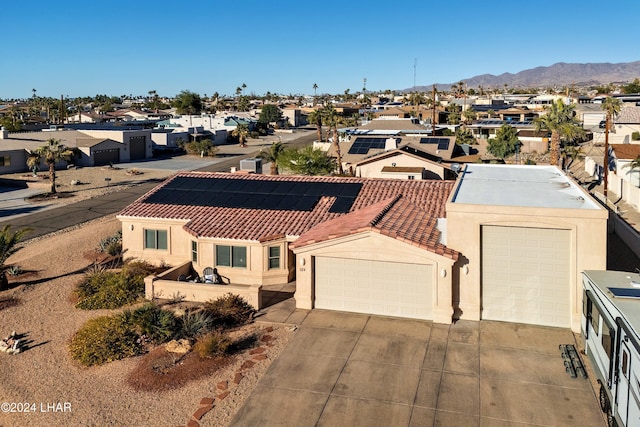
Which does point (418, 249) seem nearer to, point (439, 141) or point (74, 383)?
point (74, 383)

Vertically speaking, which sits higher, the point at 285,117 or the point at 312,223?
the point at 285,117

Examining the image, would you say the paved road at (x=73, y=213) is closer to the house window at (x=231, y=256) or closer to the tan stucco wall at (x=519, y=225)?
the house window at (x=231, y=256)

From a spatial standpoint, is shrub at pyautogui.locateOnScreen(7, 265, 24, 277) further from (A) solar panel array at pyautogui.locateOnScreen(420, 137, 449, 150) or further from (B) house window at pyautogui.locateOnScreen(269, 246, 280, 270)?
(A) solar panel array at pyautogui.locateOnScreen(420, 137, 449, 150)

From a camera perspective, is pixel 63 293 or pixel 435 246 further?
pixel 63 293

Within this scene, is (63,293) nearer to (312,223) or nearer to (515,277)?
(312,223)

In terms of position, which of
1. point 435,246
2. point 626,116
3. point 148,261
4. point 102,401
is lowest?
point 102,401

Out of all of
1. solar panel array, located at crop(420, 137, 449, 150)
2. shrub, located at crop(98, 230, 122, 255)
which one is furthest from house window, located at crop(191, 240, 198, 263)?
solar panel array, located at crop(420, 137, 449, 150)

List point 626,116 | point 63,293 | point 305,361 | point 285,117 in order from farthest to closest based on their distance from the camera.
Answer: point 285,117, point 626,116, point 63,293, point 305,361

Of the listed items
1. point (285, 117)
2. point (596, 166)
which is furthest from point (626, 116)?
point (285, 117)
